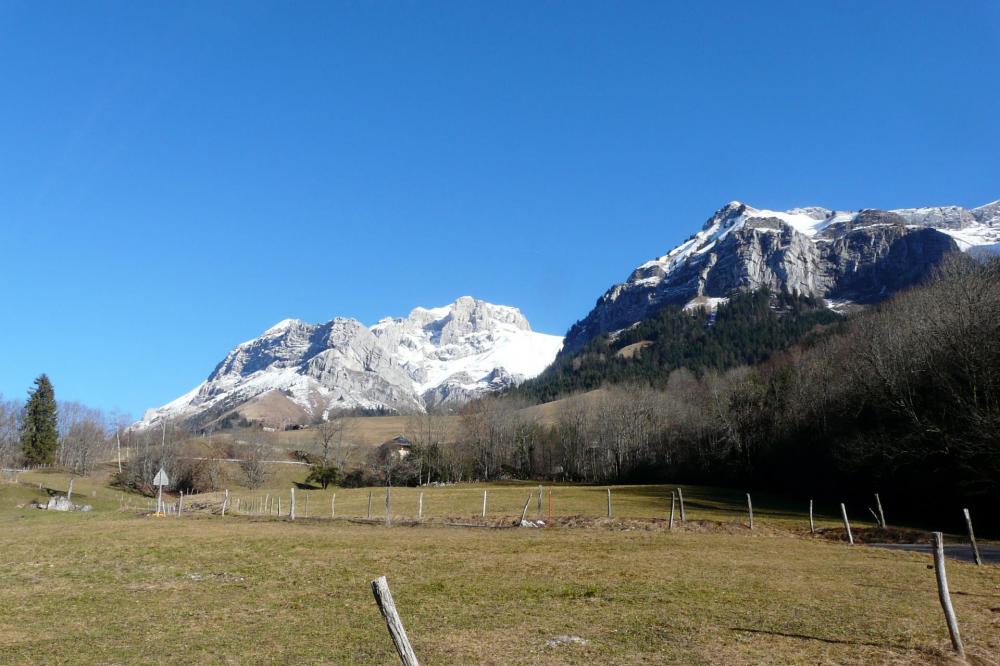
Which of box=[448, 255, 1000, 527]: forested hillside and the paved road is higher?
box=[448, 255, 1000, 527]: forested hillside

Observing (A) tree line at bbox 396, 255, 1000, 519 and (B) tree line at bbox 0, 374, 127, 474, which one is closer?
(A) tree line at bbox 396, 255, 1000, 519

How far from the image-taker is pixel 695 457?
113m

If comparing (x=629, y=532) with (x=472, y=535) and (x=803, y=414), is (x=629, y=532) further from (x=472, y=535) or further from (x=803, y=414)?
(x=803, y=414)

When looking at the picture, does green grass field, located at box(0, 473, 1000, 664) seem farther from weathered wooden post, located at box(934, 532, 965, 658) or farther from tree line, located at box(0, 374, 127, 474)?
tree line, located at box(0, 374, 127, 474)

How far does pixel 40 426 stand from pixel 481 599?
129348 millimetres

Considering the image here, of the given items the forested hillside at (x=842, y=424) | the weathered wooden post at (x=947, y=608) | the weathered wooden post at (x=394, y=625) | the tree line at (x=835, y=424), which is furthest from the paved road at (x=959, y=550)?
the weathered wooden post at (x=394, y=625)

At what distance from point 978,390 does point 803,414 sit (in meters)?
37.6

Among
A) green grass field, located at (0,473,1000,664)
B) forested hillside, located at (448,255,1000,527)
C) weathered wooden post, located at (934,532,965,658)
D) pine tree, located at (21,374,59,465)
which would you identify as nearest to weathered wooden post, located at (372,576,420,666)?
green grass field, located at (0,473,1000,664)

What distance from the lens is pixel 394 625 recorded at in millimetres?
A: 8422

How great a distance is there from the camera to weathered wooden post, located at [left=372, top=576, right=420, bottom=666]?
8148 mm

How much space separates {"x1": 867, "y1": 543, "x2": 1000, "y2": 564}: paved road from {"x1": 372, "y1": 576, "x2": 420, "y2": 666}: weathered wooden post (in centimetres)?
3107

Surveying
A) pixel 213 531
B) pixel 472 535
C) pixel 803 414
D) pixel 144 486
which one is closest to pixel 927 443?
pixel 803 414

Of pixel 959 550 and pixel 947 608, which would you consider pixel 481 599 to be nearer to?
pixel 947 608

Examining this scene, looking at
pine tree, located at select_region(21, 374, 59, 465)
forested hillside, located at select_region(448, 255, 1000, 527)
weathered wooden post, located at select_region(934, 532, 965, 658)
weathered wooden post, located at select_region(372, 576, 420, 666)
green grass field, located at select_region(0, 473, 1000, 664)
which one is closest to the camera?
weathered wooden post, located at select_region(372, 576, 420, 666)
